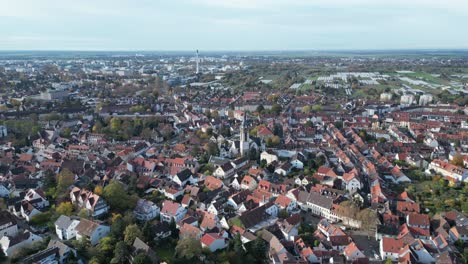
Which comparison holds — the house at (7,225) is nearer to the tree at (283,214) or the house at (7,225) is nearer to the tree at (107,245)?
the tree at (107,245)

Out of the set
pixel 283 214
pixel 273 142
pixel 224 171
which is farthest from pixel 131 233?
pixel 273 142

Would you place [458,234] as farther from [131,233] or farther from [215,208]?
[131,233]

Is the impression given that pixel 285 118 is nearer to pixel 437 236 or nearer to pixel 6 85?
pixel 437 236

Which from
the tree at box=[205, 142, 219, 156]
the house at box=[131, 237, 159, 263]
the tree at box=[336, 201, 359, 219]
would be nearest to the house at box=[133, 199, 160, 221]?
the house at box=[131, 237, 159, 263]

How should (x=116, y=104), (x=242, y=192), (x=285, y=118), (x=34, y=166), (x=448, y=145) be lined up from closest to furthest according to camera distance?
1. (x=242, y=192)
2. (x=34, y=166)
3. (x=448, y=145)
4. (x=285, y=118)
5. (x=116, y=104)

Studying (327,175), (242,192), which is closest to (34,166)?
(242,192)
